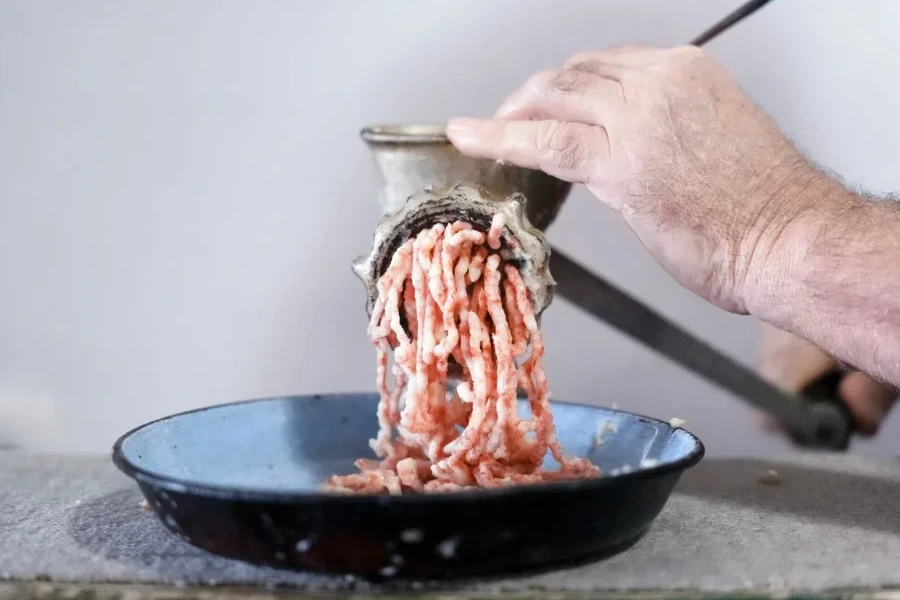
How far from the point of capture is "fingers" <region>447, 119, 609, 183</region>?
0.86 meters

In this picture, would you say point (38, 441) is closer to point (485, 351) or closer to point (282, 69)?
point (282, 69)

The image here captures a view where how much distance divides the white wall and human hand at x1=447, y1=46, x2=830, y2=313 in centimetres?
35

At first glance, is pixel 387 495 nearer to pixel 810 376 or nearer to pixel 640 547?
pixel 640 547

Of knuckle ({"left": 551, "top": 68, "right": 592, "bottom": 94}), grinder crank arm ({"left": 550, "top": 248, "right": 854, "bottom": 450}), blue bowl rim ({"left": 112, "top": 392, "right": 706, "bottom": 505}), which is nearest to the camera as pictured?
blue bowl rim ({"left": 112, "top": 392, "right": 706, "bottom": 505})

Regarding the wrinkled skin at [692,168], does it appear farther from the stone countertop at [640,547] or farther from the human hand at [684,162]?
the stone countertop at [640,547]

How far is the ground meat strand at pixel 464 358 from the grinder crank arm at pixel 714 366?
0.38 m

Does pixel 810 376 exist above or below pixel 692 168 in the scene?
below

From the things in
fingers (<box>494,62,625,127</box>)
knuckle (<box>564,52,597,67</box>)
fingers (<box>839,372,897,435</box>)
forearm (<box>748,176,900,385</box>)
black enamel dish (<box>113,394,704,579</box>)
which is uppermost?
knuckle (<box>564,52,597,67</box>)

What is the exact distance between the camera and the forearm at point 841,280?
31.5 inches

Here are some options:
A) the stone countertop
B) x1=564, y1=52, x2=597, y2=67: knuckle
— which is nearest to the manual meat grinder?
x1=564, y1=52, x2=597, y2=67: knuckle

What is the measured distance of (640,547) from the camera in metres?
0.74

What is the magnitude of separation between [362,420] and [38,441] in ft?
1.82

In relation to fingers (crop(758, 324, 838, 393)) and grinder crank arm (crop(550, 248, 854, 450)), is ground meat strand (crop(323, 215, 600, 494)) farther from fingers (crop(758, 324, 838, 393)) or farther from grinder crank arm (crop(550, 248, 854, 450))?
fingers (crop(758, 324, 838, 393))

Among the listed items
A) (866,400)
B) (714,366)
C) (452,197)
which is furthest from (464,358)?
(866,400)
